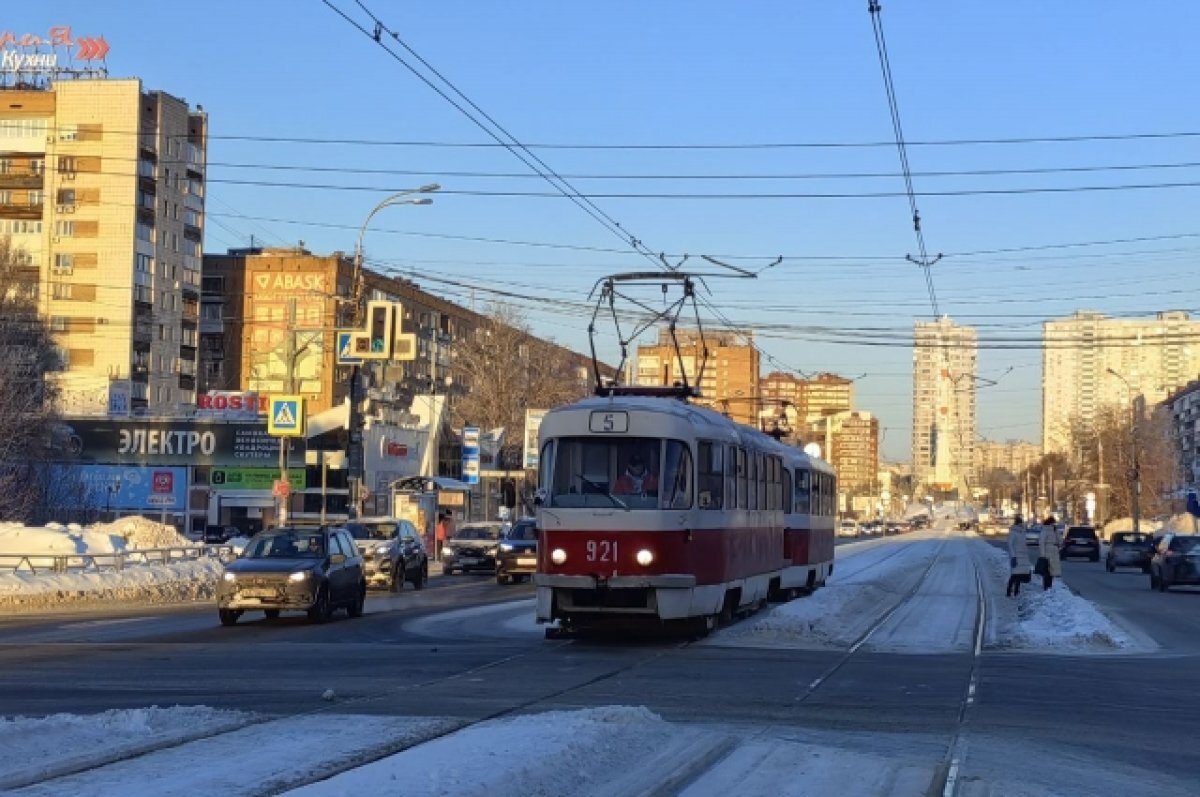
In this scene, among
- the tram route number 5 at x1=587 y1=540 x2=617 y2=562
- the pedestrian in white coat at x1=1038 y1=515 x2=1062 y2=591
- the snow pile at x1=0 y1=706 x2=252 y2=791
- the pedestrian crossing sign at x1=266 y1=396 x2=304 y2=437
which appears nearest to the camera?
the snow pile at x1=0 y1=706 x2=252 y2=791

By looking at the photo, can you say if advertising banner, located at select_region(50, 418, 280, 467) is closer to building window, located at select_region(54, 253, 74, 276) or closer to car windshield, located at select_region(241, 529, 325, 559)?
building window, located at select_region(54, 253, 74, 276)

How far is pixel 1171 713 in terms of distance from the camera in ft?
48.9

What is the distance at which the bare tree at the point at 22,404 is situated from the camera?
5656 cm

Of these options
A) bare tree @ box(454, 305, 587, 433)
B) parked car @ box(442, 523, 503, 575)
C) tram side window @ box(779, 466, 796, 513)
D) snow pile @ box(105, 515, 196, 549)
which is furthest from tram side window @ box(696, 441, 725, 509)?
bare tree @ box(454, 305, 587, 433)

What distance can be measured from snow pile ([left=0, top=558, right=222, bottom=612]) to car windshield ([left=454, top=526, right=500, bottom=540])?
41.8 ft

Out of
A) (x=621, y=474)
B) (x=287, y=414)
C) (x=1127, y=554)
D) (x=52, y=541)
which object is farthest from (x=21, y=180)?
(x=621, y=474)

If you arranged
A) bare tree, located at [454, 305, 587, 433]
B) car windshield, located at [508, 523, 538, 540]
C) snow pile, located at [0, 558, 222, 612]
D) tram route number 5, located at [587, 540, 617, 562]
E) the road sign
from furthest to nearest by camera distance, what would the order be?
bare tree, located at [454, 305, 587, 433] → car windshield, located at [508, 523, 538, 540] → the road sign → snow pile, located at [0, 558, 222, 612] → tram route number 5, located at [587, 540, 617, 562]

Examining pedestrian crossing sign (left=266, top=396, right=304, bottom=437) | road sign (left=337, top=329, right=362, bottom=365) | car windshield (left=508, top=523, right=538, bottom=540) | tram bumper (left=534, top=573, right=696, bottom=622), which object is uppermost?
road sign (left=337, top=329, right=362, bottom=365)

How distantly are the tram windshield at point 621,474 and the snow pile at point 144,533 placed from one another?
2590cm

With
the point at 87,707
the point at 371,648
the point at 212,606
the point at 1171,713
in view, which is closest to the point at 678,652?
the point at 371,648

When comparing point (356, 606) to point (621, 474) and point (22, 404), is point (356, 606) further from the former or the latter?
point (22, 404)

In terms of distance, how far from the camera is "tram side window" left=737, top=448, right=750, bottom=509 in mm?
25062

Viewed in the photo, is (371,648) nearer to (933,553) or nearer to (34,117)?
(933,553)

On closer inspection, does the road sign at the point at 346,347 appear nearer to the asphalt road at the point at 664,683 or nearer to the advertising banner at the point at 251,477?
the asphalt road at the point at 664,683
